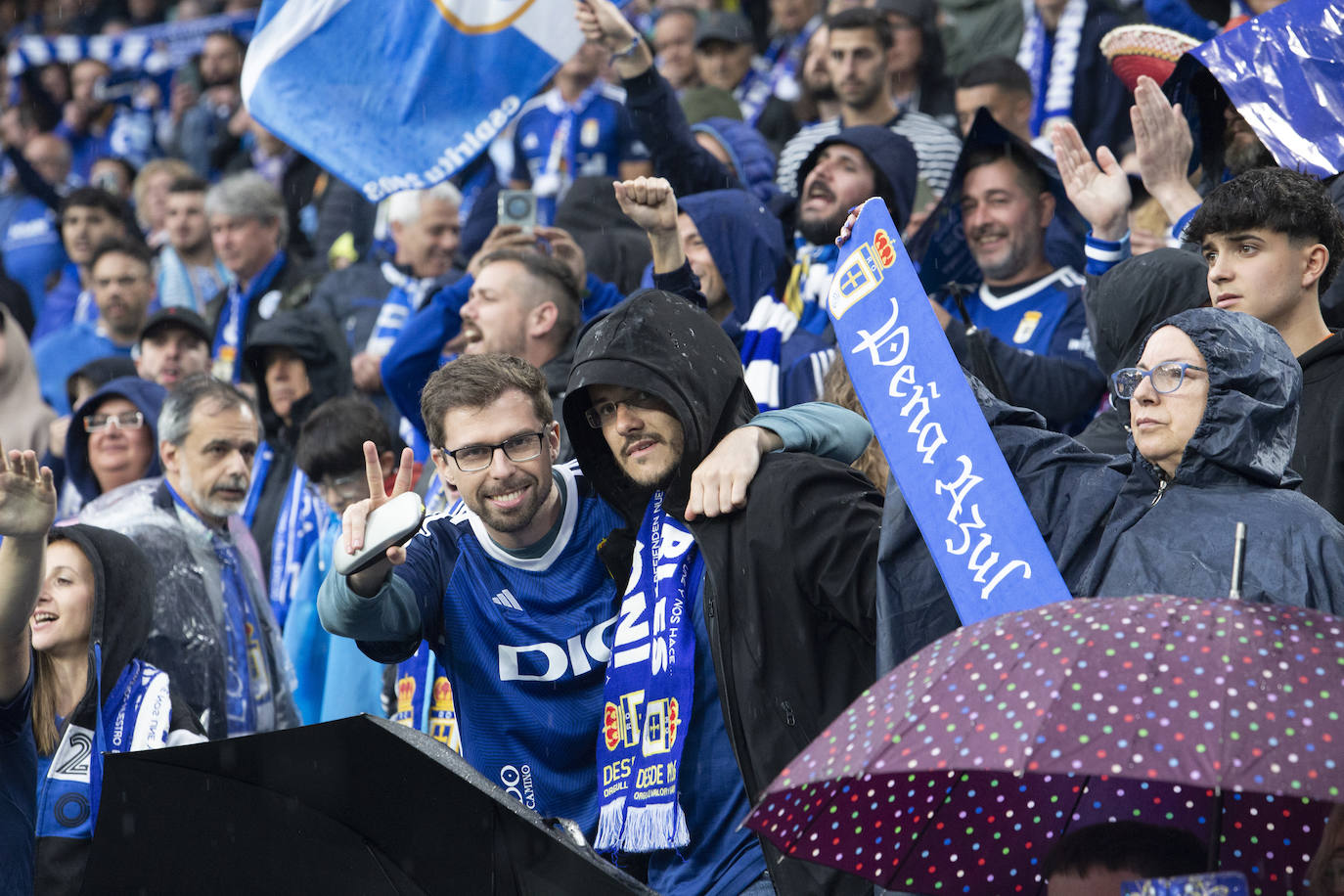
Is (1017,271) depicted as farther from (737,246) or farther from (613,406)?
(613,406)

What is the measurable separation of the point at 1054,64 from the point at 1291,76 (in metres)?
4.40

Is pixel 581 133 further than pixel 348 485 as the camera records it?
Yes

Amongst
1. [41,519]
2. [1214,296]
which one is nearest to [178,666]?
[41,519]

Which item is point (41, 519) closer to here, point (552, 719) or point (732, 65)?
point (552, 719)

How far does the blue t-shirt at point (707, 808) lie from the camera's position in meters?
4.09

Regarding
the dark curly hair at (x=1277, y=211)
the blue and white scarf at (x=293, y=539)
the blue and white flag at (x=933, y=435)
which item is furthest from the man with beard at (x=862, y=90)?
the blue and white flag at (x=933, y=435)

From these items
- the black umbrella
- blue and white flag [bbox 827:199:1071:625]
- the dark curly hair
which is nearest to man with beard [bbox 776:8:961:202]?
the dark curly hair

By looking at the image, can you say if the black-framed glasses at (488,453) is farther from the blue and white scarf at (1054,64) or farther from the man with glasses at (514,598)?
the blue and white scarf at (1054,64)

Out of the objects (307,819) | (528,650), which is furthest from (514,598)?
(307,819)

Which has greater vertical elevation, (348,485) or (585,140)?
(585,140)

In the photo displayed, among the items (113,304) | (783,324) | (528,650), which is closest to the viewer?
(528,650)

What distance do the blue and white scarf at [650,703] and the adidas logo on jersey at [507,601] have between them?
353 mm

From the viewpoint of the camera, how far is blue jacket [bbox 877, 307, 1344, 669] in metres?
3.27

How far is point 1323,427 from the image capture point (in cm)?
434
